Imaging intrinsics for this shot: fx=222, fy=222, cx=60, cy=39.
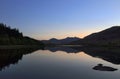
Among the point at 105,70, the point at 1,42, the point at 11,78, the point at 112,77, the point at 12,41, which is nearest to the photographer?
the point at 11,78

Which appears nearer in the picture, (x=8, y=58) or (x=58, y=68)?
(x=58, y=68)

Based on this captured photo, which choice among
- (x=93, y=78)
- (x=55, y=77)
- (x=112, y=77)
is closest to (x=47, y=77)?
(x=55, y=77)

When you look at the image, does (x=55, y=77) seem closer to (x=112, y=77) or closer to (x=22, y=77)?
(x=22, y=77)

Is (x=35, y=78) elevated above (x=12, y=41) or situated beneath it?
situated beneath

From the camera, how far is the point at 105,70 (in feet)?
135

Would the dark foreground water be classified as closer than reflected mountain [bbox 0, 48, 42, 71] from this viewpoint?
Yes

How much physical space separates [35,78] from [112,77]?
11.5 m

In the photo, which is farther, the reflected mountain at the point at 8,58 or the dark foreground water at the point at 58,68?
the reflected mountain at the point at 8,58

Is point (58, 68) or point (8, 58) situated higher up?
point (8, 58)

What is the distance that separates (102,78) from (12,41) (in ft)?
518

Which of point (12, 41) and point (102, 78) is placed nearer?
point (102, 78)

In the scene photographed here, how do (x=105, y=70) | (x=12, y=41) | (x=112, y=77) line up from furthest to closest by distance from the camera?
(x=12, y=41) → (x=105, y=70) → (x=112, y=77)

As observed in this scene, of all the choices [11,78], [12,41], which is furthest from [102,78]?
[12,41]

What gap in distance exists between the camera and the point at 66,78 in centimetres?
3188
